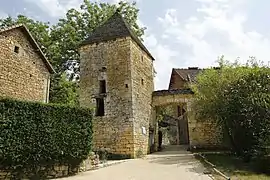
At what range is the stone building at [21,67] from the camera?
12.4 metres

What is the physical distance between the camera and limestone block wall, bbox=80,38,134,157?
1694 cm

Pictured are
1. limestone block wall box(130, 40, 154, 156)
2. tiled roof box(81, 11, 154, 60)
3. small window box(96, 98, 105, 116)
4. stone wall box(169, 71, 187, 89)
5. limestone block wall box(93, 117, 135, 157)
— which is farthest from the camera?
stone wall box(169, 71, 187, 89)

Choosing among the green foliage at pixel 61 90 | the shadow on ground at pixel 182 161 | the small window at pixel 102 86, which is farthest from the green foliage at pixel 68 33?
the shadow on ground at pixel 182 161

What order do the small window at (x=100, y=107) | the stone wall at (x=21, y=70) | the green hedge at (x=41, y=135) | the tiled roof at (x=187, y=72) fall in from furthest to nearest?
the tiled roof at (x=187, y=72), the small window at (x=100, y=107), the stone wall at (x=21, y=70), the green hedge at (x=41, y=135)

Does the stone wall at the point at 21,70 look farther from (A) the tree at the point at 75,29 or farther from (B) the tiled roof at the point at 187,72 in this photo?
(B) the tiled roof at the point at 187,72

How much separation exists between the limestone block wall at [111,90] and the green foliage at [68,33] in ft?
15.6

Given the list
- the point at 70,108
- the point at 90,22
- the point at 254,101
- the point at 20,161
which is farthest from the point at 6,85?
the point at 90,22

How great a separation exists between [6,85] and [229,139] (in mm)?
11654

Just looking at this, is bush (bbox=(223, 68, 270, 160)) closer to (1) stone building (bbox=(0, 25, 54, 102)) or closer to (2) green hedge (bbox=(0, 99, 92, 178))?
(2) green hedge (bbox=(0, 99, 92, 178))

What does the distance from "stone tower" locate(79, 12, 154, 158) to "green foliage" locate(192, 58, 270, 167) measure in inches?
186

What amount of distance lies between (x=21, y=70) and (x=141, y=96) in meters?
8.40

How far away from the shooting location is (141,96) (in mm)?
19047

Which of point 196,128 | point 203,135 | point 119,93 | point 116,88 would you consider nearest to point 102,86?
point 116,88

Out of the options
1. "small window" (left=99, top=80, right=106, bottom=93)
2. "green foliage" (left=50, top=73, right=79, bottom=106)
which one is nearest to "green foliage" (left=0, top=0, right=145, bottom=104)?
"green foliage" (left=50, top=73, right=79, bottom=106)
